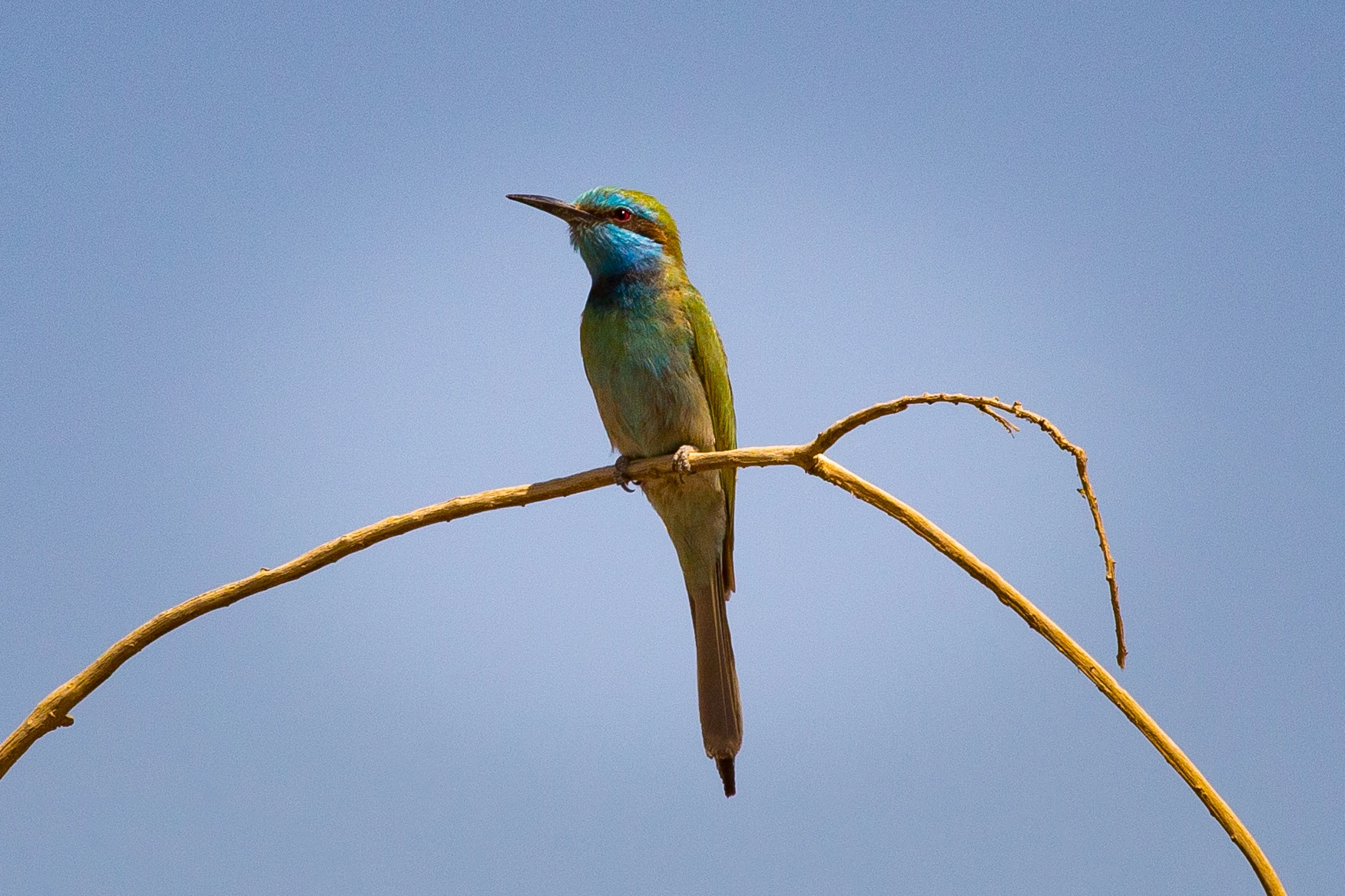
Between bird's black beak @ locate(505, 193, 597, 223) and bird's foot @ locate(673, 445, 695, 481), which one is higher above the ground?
bird's black beak @ locate(505, 193, 597, 223)

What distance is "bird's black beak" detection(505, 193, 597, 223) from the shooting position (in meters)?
3.14

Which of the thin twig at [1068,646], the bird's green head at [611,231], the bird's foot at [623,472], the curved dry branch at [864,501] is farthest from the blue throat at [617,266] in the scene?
the thin twig at [1068,646]

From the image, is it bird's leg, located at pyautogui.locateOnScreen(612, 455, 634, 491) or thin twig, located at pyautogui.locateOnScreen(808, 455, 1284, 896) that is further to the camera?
bird's leg, located at pyautogui.locateOnScreen(612, 455, 634, 491)

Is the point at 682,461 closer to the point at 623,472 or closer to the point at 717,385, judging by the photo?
the point at 623,472

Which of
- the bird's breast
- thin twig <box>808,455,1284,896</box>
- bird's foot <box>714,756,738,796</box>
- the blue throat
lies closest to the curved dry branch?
thin twig <box>808,455,1284,896</box>

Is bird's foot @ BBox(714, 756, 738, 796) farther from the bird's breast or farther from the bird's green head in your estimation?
the bird's green head

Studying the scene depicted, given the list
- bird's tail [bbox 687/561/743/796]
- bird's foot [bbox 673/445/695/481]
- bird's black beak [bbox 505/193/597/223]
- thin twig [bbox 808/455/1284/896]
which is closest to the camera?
thin twig [bbox 808/455/1284/896]

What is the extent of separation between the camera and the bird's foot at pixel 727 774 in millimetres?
2408

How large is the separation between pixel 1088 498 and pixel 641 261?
1910 millimetres

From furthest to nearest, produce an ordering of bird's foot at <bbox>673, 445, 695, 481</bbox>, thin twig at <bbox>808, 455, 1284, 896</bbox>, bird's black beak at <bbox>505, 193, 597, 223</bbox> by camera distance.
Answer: bird's black beak at <bbox>505, 193, 597, 223</bbox>
bird's foot at <bbox>673, 445, 695, 481</bbox>
thin twig at <bbox>808, 455, 1284, 896</bbox>

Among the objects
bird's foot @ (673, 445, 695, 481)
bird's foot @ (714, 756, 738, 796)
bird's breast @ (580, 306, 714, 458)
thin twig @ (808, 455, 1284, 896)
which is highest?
bird's breast @ (580, 306, 714, 458)

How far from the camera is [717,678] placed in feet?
9.11

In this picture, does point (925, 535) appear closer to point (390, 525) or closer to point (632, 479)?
point (390, 525)

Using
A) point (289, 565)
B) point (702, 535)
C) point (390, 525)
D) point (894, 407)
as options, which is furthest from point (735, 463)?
point (702, 535)
